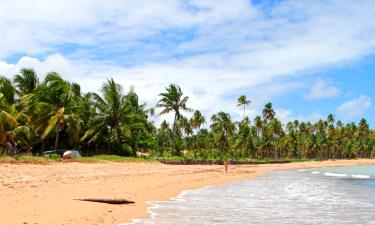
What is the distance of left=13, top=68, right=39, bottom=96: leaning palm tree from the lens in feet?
129

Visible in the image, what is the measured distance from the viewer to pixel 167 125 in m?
108

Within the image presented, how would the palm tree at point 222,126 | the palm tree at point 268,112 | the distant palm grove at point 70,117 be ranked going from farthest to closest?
the palm tree at point 268,112 → the palm tree at point 222,126 → the distant palm grove at point 70,117

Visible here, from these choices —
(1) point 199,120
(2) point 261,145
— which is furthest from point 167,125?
(2) point 261,145

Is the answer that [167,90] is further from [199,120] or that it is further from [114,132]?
[199,120]

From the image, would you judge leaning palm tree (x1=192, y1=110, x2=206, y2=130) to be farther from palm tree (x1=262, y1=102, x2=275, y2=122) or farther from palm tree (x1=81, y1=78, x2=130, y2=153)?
palm tree (x1=81, y1=78, x2=130, y2=153)

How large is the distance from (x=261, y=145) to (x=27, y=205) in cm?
8500

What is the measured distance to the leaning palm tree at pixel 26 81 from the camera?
39188 millimetres

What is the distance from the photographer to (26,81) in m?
39.5

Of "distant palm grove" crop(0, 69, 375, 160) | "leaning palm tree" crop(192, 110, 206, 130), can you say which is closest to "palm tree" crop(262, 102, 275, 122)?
"leaning palm tree" crop(192, 110, 206, 130)

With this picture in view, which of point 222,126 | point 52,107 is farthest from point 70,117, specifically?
point 222,126

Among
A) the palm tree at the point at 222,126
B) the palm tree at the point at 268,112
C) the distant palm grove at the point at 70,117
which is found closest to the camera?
the distant palm grove at the point at 70,117

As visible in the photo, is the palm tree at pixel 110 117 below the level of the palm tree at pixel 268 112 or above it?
below

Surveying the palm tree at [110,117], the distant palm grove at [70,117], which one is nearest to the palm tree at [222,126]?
the distant palm grove at [70,117]

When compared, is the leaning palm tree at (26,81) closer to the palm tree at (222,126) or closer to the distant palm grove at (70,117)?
the distant palm grove at (70,117)
